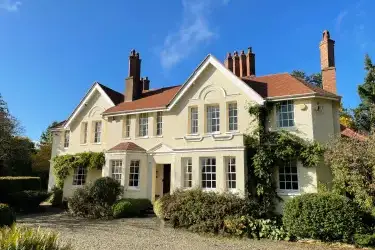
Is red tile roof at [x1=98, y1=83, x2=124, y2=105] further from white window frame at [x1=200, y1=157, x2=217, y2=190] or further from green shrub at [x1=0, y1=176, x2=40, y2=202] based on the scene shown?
white window frame at [x1=200, y1=157, x2=217, y2=190]

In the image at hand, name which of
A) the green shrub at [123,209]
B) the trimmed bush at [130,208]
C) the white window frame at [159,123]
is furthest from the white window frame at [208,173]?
the white window frame at [159,123]

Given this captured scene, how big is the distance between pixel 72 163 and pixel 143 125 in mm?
6415

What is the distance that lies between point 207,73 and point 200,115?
115 inches

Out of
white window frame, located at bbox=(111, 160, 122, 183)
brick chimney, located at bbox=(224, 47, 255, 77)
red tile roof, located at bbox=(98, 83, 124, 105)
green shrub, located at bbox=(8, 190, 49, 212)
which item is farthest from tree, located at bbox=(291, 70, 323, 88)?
green shrub, located at bbox=(8, 190, 49, 212)

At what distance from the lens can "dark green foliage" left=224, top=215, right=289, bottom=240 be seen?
13609 millimetres

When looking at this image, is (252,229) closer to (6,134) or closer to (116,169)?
(116,169)

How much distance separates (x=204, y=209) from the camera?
1511 cm

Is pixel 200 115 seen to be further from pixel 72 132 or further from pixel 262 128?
pixel 72 132

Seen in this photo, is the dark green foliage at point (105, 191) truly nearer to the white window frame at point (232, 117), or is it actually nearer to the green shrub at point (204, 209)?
the green shrub at point (204, 209)

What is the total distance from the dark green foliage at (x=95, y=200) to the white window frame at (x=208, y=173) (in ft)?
19.0

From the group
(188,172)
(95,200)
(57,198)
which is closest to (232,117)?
(188,172)

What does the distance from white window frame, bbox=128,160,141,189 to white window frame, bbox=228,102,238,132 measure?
7.02m

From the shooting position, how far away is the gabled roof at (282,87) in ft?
58.1

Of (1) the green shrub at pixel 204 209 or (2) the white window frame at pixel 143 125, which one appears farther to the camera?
(2) the white window frame at pixel 143 125
